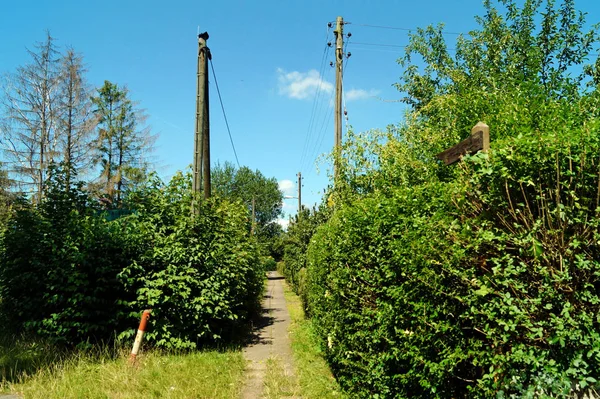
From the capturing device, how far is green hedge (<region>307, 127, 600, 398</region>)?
79.1 inches

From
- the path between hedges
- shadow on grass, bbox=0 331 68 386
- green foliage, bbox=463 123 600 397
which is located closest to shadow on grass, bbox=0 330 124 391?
shadow on grass, bbox=0 331 68 386

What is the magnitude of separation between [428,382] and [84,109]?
81.6ft

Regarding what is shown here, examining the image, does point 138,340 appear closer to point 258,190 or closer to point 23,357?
point 23,357

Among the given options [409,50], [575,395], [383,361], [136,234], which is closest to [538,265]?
[575,395]

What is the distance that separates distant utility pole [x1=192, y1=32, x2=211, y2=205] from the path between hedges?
3229mm

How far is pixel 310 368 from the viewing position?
20.4 feet

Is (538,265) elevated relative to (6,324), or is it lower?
elevated

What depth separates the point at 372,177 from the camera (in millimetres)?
8742

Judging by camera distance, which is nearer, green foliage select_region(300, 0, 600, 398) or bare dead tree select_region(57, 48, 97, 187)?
green foliage select_region(300, 0, 600, 398)

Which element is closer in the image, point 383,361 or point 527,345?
point 527,345

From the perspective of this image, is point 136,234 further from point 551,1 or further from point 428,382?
point 551,1

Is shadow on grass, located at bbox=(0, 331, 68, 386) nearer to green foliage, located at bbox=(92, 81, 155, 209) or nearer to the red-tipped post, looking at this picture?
the red-tipped post

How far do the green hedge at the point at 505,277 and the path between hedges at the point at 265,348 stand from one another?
2859 mm

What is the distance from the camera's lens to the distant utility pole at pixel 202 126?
842 cm
